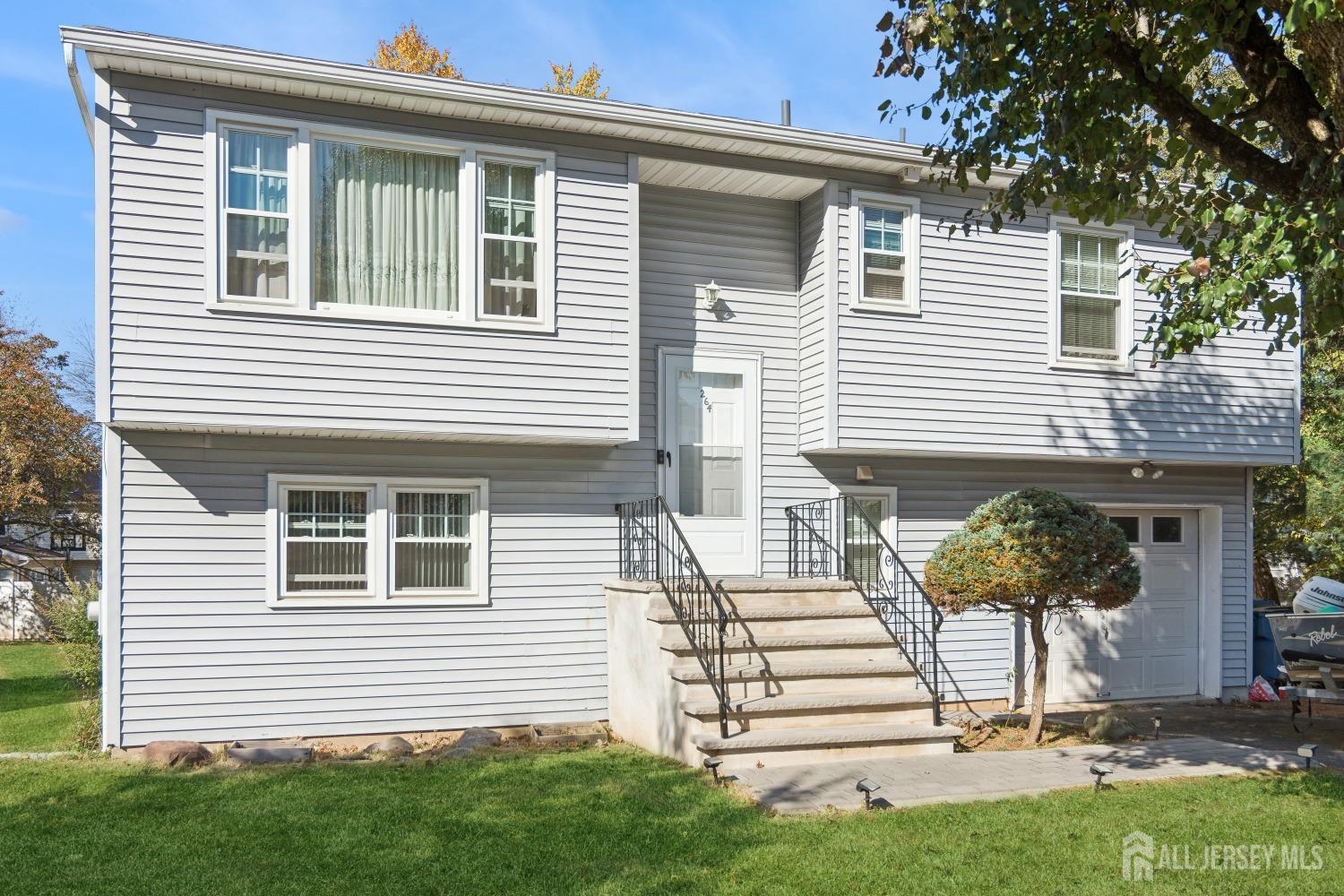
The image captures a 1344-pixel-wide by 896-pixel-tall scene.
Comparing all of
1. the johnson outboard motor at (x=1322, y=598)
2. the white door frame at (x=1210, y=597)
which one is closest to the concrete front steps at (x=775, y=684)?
the white door frame at (x=1210, y=597)

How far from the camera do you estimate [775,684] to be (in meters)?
8.80

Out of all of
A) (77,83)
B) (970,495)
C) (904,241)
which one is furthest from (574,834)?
(904,241)

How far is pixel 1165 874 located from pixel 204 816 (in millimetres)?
5747

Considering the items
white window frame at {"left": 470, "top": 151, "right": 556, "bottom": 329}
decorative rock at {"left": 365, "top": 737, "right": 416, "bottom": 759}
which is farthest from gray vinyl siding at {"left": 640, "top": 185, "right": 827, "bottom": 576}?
decorative rock at {"left": 365, "top": 737, "right": 416, "bottom": 759}

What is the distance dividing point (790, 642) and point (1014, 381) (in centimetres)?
431

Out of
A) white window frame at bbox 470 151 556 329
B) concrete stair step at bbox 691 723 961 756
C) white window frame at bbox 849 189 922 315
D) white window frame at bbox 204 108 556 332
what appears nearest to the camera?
concrete stair step at bbox 691 723 961 756

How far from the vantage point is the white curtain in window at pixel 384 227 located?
930 centimetres

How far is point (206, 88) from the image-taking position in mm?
8891

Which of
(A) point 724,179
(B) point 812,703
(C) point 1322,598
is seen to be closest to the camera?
(B) point 812,703

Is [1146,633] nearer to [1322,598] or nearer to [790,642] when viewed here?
[1322,598]

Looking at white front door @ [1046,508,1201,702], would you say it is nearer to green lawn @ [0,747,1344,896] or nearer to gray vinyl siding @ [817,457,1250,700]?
gray vinyl siding @ [817,457,1250,700]

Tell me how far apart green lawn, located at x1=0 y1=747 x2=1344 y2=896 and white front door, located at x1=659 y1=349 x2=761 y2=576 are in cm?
328

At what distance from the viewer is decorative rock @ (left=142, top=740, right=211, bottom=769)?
8.52 m

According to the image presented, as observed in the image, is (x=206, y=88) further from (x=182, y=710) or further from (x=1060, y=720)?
(x=1060, y=720)
